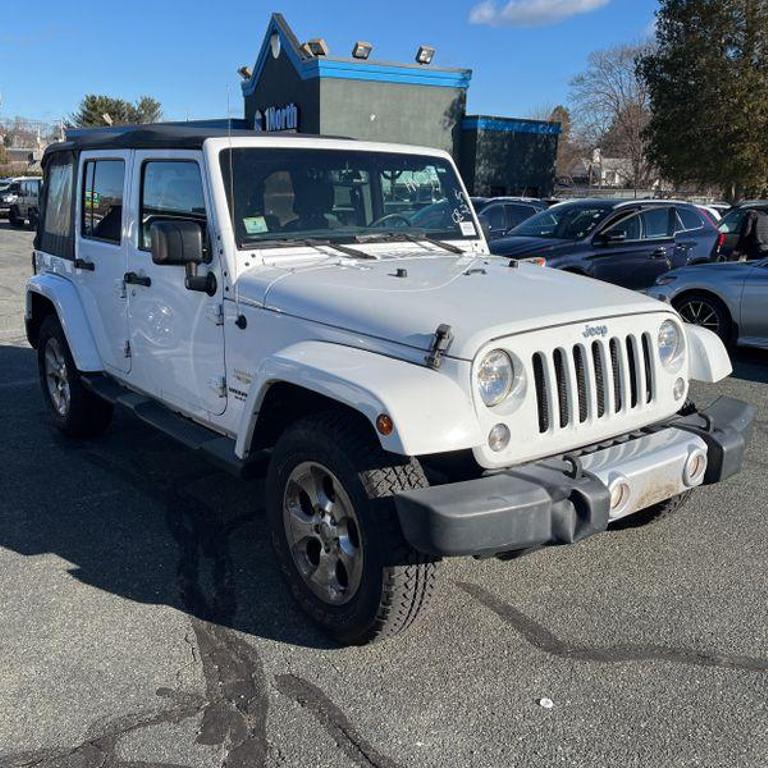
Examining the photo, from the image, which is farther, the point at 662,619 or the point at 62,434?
the point at 62,434

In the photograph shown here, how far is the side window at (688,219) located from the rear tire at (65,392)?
29.6 ft

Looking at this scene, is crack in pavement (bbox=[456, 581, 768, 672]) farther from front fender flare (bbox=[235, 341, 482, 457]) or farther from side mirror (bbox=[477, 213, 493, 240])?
side mirror (bbox=[477, 213, 493, 240])

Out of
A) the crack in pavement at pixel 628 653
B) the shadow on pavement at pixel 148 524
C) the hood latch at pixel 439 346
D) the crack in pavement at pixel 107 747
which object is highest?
the hood latch at pixel 439 346

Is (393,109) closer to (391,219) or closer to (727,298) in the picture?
(727,298)

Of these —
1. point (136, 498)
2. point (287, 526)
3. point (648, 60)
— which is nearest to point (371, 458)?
point (287, 526)

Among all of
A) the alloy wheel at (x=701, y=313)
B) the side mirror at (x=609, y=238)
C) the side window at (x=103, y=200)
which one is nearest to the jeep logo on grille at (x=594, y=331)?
the side window at (x=103, y=200)

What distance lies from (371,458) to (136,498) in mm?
2275

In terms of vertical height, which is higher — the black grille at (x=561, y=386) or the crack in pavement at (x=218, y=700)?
the black grille at (x=561, y=386)

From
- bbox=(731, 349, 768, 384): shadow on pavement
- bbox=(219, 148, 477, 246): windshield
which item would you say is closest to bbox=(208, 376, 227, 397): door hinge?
bbox=(219, 148, 477, 246): windshield

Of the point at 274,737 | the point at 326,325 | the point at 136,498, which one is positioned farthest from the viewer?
the point at 136,498

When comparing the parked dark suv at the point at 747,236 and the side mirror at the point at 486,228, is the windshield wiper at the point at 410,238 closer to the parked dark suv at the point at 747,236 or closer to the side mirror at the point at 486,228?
the side mirror at the point at 486,228

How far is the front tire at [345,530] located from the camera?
2.92 metres

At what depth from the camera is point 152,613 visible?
3.46m

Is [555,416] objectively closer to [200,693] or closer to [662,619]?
[662,619]
